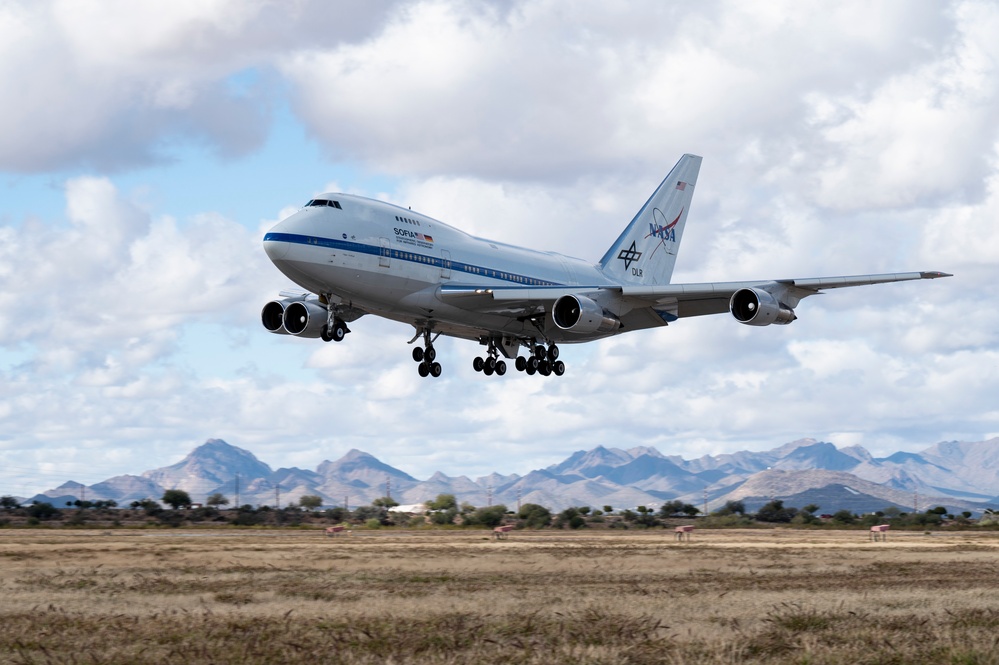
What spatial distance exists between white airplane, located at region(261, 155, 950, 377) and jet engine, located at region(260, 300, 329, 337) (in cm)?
4

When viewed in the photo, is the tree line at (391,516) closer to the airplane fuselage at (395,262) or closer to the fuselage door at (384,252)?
the airplane fuselage at (395,262)

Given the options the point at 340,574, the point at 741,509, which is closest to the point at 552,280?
the point at 340,574

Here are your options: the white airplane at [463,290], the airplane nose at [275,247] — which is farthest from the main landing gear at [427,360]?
the airplane nose at [275,247]

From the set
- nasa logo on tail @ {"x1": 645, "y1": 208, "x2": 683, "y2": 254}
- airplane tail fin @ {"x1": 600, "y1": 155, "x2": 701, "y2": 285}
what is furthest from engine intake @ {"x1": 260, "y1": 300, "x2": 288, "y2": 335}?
nasa logo on tail @ {"x1": 645, "y1": 208, "x2": 683, "y2": 254}

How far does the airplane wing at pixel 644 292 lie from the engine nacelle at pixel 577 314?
0.46 meters

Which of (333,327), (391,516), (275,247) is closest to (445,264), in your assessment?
(333,327)

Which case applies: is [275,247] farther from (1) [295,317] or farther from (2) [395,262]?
(1) [295,317]

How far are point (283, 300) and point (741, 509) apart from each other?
108996 mm

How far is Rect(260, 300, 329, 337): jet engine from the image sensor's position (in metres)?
48.6

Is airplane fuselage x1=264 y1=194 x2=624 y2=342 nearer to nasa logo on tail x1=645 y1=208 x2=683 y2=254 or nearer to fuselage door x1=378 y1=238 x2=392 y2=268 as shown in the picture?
fuselage door x1=378 y1=238 x2=392 y2=268

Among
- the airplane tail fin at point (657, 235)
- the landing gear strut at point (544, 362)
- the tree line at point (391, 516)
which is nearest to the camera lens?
the landing gear strut at point (544, 362)

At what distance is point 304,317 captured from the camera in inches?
1917

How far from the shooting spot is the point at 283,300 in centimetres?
4931

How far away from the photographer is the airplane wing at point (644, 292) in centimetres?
4678
